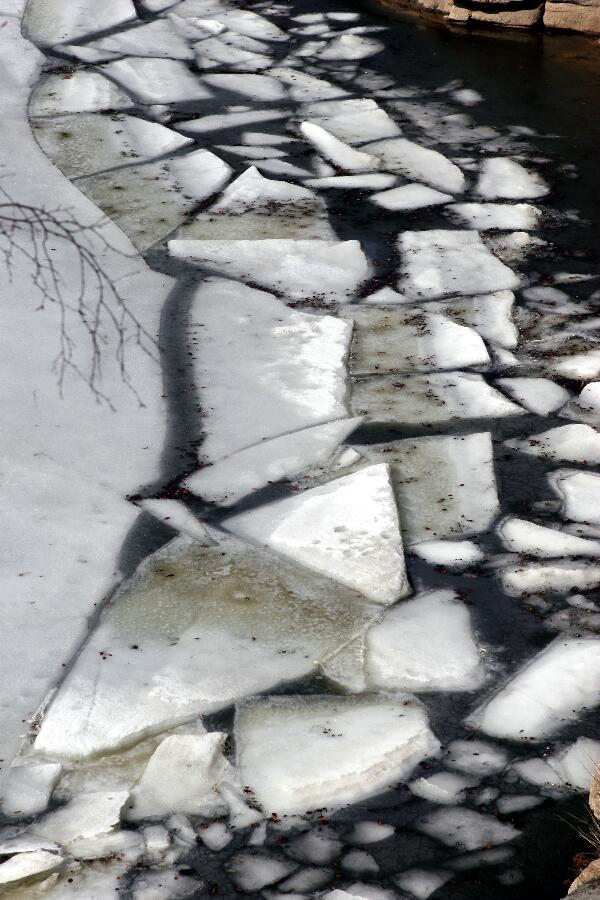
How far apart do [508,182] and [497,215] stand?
326mm

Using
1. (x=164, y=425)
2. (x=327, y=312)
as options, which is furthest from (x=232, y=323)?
(x=164, y=425)

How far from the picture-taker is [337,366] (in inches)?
136

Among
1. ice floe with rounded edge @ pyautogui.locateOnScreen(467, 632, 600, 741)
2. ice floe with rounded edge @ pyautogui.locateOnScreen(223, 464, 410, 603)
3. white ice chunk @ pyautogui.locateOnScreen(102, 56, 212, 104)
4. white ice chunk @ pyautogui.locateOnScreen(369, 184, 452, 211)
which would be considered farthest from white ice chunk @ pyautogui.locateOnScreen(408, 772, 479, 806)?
white ice chunk @ pyautogui.locateOnScreen(102, 56, 212, 104)

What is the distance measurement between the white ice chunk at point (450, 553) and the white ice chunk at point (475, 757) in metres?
0.55

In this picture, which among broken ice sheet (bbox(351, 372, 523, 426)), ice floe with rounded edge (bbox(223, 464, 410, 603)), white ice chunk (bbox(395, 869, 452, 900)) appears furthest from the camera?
broken ice sheet (bbox(351, 372, 523, 426))

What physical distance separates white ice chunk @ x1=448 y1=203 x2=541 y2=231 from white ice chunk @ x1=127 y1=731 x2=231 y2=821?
8.61ft

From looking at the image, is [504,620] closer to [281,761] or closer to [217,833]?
[281,761]

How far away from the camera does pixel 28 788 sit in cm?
212

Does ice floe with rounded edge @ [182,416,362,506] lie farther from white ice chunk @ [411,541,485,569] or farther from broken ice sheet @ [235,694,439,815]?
broken ice sheet @ [235,694,439,815]

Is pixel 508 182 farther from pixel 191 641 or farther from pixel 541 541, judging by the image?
pixel 191 641

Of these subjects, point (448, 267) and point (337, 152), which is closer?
point (448, 267)

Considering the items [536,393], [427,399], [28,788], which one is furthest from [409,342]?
[28,788]

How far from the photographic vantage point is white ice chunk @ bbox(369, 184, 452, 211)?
4445mm

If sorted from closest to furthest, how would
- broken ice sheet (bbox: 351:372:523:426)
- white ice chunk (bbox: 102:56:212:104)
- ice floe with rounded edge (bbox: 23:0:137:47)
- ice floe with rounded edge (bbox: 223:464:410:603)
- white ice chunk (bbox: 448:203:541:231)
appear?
ice floe with rounded edge (bbox: 223:464:410:603)
broken ice sheet (bbox: 351:372:523:426)
white ice chunk (bbox: 448:203:541:231)
white ice chunk (bbox: 102:56:212:104)
ice floe with rounded edge (bbox: 23:0:137:47)
